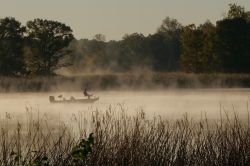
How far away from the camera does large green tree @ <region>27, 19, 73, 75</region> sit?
8044 centimetres

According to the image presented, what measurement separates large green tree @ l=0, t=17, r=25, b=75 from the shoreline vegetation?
21.4 ft

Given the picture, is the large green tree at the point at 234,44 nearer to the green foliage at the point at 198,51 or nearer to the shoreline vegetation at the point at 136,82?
the green foliage at the point at 198,51

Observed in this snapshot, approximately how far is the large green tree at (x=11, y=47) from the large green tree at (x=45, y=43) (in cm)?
183

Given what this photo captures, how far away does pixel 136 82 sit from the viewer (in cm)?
7031

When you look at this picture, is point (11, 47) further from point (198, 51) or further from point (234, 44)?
point (234, 44)

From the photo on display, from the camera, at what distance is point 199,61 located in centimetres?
8244

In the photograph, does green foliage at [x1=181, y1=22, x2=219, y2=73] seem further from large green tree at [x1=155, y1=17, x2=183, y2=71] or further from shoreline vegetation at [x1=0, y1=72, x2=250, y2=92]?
large green tree at [x1=155, y1=17, x2=183, y2=71]

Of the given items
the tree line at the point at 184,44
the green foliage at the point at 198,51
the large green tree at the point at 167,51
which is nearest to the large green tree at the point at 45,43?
the tree line at the point at 184,44

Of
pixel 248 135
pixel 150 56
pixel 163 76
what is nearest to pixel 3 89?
pixel 163 76

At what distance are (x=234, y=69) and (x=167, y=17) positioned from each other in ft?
356

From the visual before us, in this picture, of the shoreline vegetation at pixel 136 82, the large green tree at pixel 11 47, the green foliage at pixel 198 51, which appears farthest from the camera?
the green foliage at pixel 198 51

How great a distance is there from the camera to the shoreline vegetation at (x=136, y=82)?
67.2 meters

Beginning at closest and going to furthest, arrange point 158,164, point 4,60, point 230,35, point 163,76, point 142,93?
1. point 158,164
2. point 142,93
3. point 163,76
4. point 4,60
5. point 230,35

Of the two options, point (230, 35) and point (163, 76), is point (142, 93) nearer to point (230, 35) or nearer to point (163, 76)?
point (163, 76)
